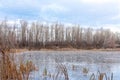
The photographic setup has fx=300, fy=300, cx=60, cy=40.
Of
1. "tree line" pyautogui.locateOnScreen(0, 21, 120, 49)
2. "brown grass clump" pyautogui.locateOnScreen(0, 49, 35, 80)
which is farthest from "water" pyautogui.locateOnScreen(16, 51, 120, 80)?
"tree line" pyautogui.locateOnScreen(0, 21, 120, 49)

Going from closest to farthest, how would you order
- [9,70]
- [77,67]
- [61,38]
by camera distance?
[9,70] < [77,67] < [61,38]

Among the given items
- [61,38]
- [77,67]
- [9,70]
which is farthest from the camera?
[61,38]

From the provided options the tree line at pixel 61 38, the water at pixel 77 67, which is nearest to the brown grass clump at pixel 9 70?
the water at pixel 77 67

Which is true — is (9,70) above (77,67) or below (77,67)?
above

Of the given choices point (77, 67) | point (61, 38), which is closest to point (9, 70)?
point (77, 67)

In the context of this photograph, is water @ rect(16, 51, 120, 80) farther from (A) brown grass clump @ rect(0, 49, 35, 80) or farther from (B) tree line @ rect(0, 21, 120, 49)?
(B) tree line @ rect(0, 21, 120, 49)

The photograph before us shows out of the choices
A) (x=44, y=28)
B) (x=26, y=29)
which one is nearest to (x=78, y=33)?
(x=44, y=28)

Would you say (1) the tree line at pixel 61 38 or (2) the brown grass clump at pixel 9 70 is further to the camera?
(1) the tree line at pixel 61 38

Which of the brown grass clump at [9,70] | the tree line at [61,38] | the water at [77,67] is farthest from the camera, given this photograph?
the tree line at [61,38]

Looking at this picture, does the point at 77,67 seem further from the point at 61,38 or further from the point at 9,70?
the point at 61,38

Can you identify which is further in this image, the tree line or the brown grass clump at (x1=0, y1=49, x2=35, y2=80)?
the tree line

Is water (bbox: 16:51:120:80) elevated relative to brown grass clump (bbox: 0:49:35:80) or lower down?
lower down

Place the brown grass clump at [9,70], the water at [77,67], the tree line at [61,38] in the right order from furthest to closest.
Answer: the tree line at [61,38], the water at [77,67], the brown grass clump at [9,70]

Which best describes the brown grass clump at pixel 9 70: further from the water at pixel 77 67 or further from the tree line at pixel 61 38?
the tree line at pixel 61 38
